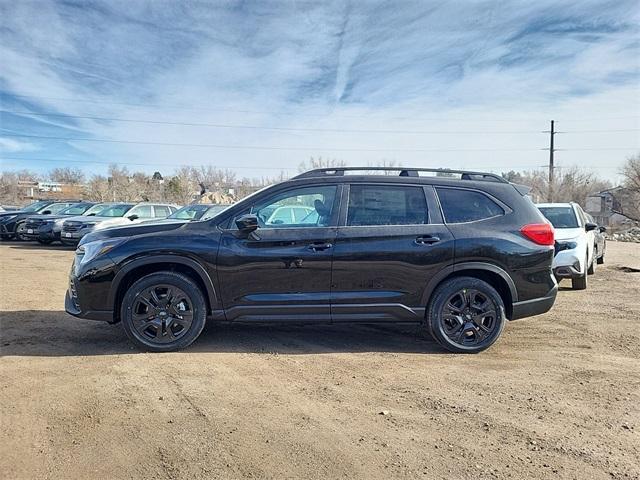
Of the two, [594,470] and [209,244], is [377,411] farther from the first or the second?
[209,244]

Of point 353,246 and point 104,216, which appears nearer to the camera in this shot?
point 353,246

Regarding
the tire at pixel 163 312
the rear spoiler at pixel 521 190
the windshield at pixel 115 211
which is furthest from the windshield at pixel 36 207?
the rear spoiler at pixel 521 190

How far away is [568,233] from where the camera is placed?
28.1 ft

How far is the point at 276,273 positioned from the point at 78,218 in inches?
551

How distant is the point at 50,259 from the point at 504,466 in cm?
1304

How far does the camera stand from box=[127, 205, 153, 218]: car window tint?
16.5m

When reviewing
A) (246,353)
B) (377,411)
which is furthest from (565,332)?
(246,353)

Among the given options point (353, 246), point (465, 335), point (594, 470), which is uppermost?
point (353, 246)

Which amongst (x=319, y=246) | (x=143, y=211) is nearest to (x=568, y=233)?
(x=319, y=246)

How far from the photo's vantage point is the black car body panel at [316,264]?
4.81m

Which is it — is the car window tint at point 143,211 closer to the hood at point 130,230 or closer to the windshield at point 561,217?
the hood at point 130,230

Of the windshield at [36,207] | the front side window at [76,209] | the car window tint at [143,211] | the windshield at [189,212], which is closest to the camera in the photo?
the windshield at [189,212]

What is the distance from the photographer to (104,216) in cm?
1673

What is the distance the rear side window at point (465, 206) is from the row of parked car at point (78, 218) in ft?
32.7
